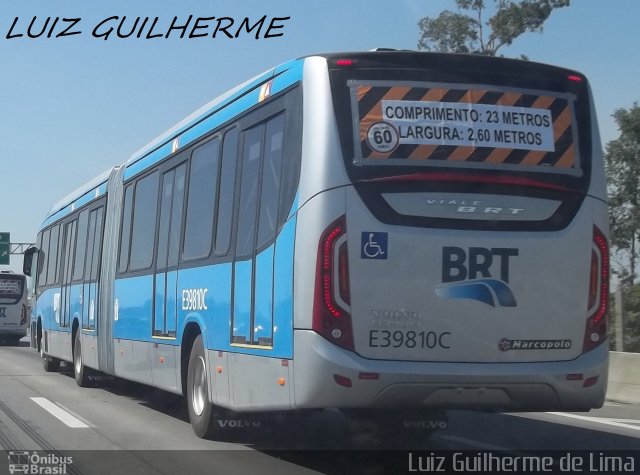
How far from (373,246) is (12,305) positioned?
34.0 m

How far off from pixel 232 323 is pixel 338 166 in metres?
2.25

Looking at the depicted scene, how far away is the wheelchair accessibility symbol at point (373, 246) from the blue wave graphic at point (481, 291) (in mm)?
524

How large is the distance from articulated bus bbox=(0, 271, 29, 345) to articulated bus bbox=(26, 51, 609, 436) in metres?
31.9

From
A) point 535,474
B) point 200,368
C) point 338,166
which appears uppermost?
point 338,166

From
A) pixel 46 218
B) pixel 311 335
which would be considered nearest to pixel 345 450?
pixel 311 335

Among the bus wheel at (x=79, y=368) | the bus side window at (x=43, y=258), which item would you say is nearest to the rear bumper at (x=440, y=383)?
the bus wheel at (x=79, y=368)

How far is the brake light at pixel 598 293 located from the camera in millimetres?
8375

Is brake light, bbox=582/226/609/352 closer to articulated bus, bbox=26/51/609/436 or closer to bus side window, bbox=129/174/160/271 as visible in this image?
articulated bus, bbox=26/51/609/436

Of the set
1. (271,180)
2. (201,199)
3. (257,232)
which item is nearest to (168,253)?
(201,199)

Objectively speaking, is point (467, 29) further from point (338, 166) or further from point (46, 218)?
point (338, 166)

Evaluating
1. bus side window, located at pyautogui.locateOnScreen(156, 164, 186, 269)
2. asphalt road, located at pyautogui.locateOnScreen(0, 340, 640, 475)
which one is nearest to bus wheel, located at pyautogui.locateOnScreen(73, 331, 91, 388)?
asphalt road, located at pyautogui.locateOnScreen(0, 340, 640, 475)

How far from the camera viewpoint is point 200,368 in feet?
34.8

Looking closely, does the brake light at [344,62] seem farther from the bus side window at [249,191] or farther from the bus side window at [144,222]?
the bus side window at [144,222]

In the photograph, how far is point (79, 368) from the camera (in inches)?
694
